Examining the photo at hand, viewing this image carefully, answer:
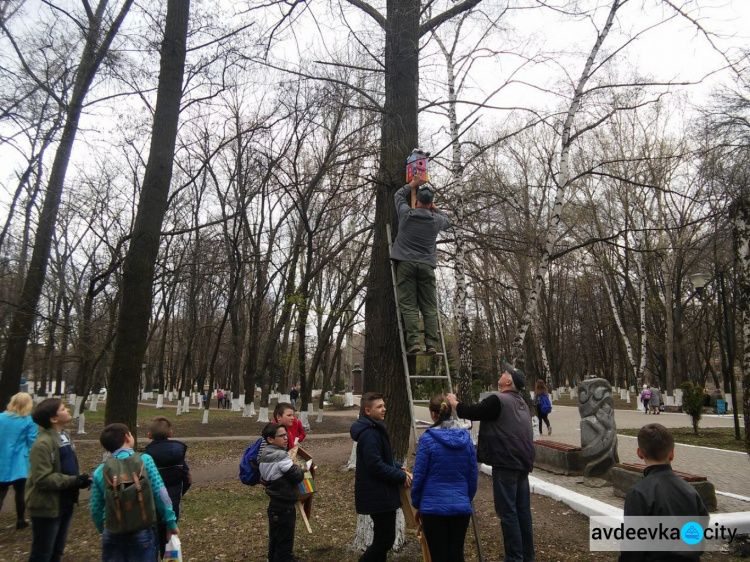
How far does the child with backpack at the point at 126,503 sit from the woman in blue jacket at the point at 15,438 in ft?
10.8

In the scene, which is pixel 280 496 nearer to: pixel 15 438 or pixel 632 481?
pixel 15 438

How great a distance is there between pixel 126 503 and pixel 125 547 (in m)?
0.37

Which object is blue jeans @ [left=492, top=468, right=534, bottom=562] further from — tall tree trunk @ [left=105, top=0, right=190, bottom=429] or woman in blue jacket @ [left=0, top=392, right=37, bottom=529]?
woman in blue jacket @ [left=0, top=392, right=37, bottom=529]

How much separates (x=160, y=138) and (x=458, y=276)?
340 inches

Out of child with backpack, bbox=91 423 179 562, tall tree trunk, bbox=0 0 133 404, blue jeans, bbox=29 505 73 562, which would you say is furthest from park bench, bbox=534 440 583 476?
tall tree trunk, bbox=0 0 133 404

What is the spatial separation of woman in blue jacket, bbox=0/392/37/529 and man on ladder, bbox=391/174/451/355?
478cm

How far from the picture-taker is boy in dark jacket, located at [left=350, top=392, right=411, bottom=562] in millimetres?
3953

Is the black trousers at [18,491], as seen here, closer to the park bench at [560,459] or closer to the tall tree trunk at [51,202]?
the tall tree trunk at [51,202]

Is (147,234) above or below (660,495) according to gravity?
above

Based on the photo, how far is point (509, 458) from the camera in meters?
4.39

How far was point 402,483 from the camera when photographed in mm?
4000

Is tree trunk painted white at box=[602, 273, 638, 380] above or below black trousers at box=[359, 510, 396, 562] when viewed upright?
above

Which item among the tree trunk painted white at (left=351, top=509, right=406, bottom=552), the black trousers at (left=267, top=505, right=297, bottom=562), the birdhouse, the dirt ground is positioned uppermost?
the birdhouse

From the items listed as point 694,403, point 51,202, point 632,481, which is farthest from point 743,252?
point 51,202
